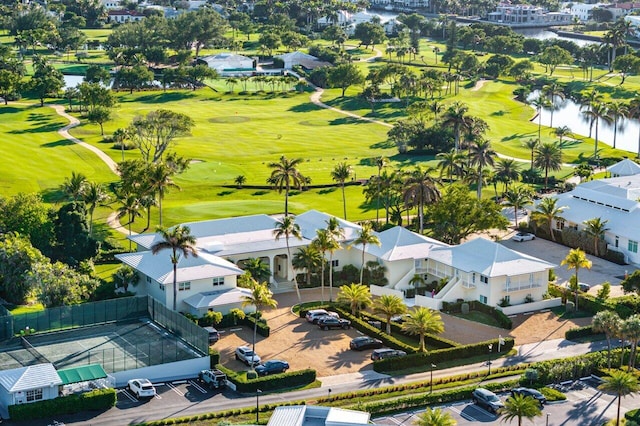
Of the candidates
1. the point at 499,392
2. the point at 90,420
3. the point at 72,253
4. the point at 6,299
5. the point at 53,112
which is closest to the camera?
the point at 90,420

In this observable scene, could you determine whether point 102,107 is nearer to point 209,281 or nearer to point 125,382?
point 209,281

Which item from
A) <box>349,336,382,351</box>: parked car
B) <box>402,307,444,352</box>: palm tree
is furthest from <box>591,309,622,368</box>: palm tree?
<box>349,336,382,351</box>: parked car

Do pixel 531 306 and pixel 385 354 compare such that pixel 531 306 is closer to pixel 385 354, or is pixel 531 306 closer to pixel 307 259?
pixel 385 354

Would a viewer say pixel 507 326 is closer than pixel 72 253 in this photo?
Yes

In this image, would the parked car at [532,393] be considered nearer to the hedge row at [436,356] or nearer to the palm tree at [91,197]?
the hedge row at [436,356]

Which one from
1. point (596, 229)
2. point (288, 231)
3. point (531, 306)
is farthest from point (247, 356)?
point (596, 229)

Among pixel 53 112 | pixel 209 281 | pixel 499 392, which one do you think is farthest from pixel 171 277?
pixel 53 112

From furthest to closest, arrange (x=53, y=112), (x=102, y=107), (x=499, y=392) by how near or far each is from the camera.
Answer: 1. (x=53, y=112)
2. (x=102, y=107)
3. (x=499, y=392)
